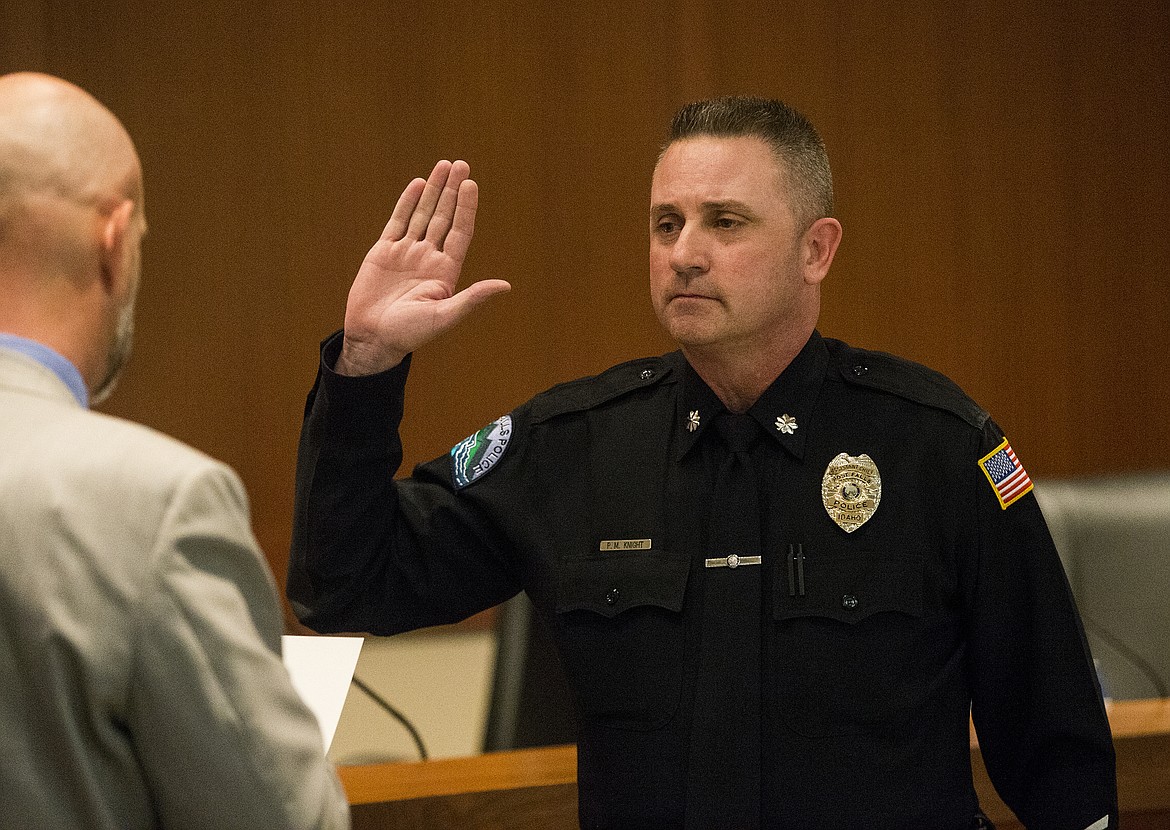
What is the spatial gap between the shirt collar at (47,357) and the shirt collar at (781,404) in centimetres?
88

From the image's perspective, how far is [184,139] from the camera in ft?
11.0

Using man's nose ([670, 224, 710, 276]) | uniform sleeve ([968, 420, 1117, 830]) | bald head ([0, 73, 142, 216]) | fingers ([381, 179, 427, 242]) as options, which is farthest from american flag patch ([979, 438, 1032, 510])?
bald head ([0, 73, 142, 216])

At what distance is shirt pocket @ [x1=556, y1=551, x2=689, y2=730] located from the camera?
1621mm

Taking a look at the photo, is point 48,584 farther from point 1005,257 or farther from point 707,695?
point 1005,257

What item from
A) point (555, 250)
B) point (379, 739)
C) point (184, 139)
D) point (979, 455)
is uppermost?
point (184, 139)

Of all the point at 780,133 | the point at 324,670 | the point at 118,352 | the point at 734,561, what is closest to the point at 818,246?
the point at 780,133

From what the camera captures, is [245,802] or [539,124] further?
[539,124]

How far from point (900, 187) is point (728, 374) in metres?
2.11

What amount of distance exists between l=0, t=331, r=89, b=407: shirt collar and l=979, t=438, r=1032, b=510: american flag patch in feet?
3.51

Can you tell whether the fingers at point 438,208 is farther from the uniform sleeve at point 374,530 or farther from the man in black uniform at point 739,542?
the uniform sleeve at point 374,530

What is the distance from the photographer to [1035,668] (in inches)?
63.1

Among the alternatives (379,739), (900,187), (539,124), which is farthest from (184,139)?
(900,187)

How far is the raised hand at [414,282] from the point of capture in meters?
1.62

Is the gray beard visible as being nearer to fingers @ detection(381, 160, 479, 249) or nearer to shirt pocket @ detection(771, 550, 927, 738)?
fingers @ detection(381, 160, 479, 249)
